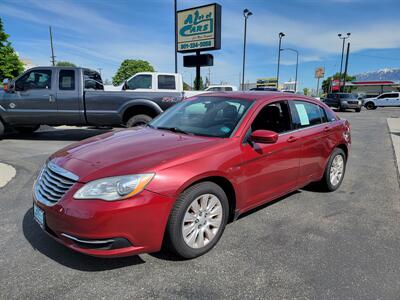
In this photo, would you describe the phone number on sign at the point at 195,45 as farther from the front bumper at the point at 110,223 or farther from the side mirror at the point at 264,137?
the front bumper at the point at 110,223

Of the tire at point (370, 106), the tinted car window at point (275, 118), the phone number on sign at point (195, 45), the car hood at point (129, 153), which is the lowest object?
the tire at point (370, 106)

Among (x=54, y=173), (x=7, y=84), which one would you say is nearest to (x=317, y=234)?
(x=54, y=173)

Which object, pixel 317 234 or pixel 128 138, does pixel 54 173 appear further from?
pixel 317 234

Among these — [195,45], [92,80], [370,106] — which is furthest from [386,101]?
[92,80]

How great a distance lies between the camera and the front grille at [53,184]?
2523 mm

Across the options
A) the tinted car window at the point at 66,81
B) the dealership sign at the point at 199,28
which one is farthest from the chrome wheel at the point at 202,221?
the dealership sign at the point at 199,28

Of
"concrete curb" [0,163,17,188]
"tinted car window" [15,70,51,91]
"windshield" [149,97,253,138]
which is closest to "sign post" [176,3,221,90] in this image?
"tinted car window" [15,70,51,91]

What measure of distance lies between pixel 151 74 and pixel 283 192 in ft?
31.9

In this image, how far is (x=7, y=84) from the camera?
27.6ft

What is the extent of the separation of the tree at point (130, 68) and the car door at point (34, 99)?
69.6 metres

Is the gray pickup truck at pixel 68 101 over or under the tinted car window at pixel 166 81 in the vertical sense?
under

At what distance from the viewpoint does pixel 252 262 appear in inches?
111

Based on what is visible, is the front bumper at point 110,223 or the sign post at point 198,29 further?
the sign post at point 198,29

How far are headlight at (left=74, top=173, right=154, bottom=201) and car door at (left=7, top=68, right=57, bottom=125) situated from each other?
22.8ft
